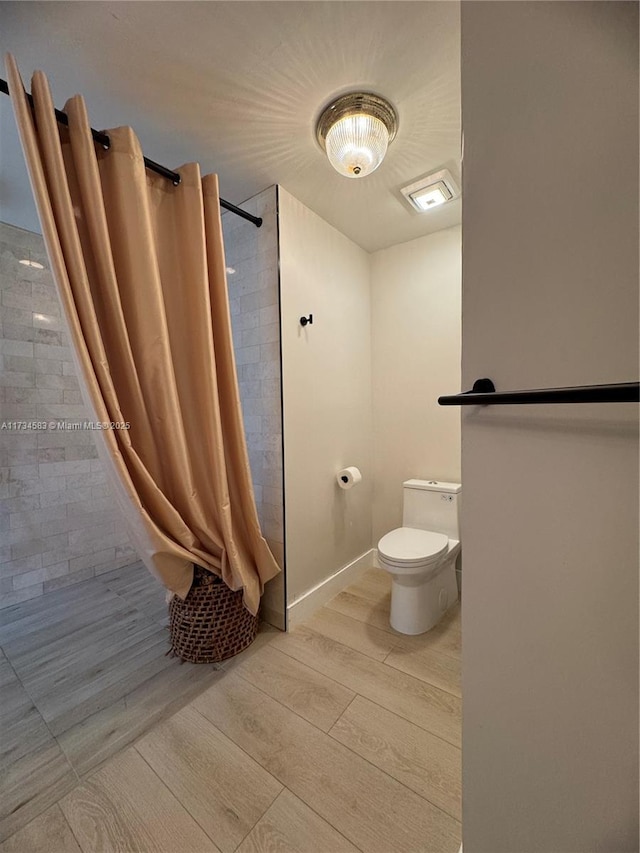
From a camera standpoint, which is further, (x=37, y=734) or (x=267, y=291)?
(x=267, y=291)

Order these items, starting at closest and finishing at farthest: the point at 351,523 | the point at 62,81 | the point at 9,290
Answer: the point at 62,81
the point at 9,290
the point at 351,523

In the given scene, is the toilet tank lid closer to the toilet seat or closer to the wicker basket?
the toilet seat

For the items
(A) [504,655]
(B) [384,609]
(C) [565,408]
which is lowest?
(B) [384,609]

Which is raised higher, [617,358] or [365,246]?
[365,246]

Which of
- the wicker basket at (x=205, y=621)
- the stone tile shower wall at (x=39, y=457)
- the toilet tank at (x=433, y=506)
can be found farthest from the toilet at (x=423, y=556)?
the stone tile shower wall at (x=39, y=457)

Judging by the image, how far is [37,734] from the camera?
4.09 feet

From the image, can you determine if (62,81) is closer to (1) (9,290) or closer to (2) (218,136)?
(2) (218,136)

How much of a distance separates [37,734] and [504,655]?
1706 millimetres

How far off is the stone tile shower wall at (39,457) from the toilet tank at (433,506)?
230 centimetres

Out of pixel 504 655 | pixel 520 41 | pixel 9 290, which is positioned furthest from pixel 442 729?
pixel 9 290

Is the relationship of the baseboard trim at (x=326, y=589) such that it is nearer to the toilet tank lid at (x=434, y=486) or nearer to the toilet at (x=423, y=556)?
the toilet at (x=423, y=556)

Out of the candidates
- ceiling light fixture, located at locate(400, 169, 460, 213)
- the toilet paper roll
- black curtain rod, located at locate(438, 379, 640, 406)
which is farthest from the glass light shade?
the toilet paper roll

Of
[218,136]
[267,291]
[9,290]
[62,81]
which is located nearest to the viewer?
[62,81]

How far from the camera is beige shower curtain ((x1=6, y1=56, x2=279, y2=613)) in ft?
3.78
